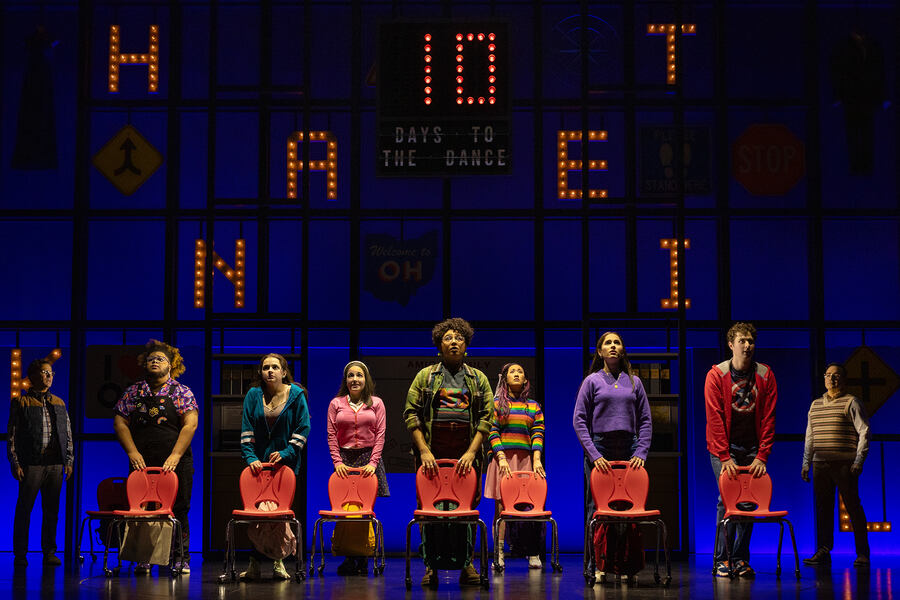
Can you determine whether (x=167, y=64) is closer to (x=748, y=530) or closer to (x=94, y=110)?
(x=94, y=110)

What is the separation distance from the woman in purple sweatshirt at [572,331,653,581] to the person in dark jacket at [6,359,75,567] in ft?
13.1

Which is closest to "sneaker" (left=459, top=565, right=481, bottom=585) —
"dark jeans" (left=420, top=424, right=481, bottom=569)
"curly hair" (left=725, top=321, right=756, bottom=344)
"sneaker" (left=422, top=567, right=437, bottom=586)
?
"dark jeans" (left=420, top=424, right=481, bottom=569)

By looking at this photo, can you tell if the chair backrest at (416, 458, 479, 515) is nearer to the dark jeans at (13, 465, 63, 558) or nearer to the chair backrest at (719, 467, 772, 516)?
the chair backrest at (719, 467, 772, 516)

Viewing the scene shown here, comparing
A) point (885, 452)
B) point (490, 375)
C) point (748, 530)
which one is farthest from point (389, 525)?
point (885, 452)

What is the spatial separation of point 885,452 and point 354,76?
545 centimetres

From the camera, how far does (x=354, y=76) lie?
29.4 feet

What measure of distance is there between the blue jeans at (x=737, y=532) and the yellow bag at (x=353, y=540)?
7.22 ft

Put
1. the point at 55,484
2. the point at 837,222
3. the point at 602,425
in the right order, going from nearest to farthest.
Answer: the point at 602,425
the point at 55,484
the point at 837,222

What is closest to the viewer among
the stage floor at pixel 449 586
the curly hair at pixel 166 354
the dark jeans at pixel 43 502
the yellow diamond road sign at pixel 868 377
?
the stage floor at pixel 449 586

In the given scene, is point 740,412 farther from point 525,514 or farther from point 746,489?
point 525,514

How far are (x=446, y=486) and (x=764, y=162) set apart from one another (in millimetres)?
4788

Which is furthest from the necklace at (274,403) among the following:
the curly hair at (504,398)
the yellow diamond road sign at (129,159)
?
the yellow diamond road sign at (129,159)

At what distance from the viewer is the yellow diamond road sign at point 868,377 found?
8.80 meters

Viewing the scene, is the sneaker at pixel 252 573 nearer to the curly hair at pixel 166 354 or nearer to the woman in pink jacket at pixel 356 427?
the woman in pink jacket at pixel 356 427
